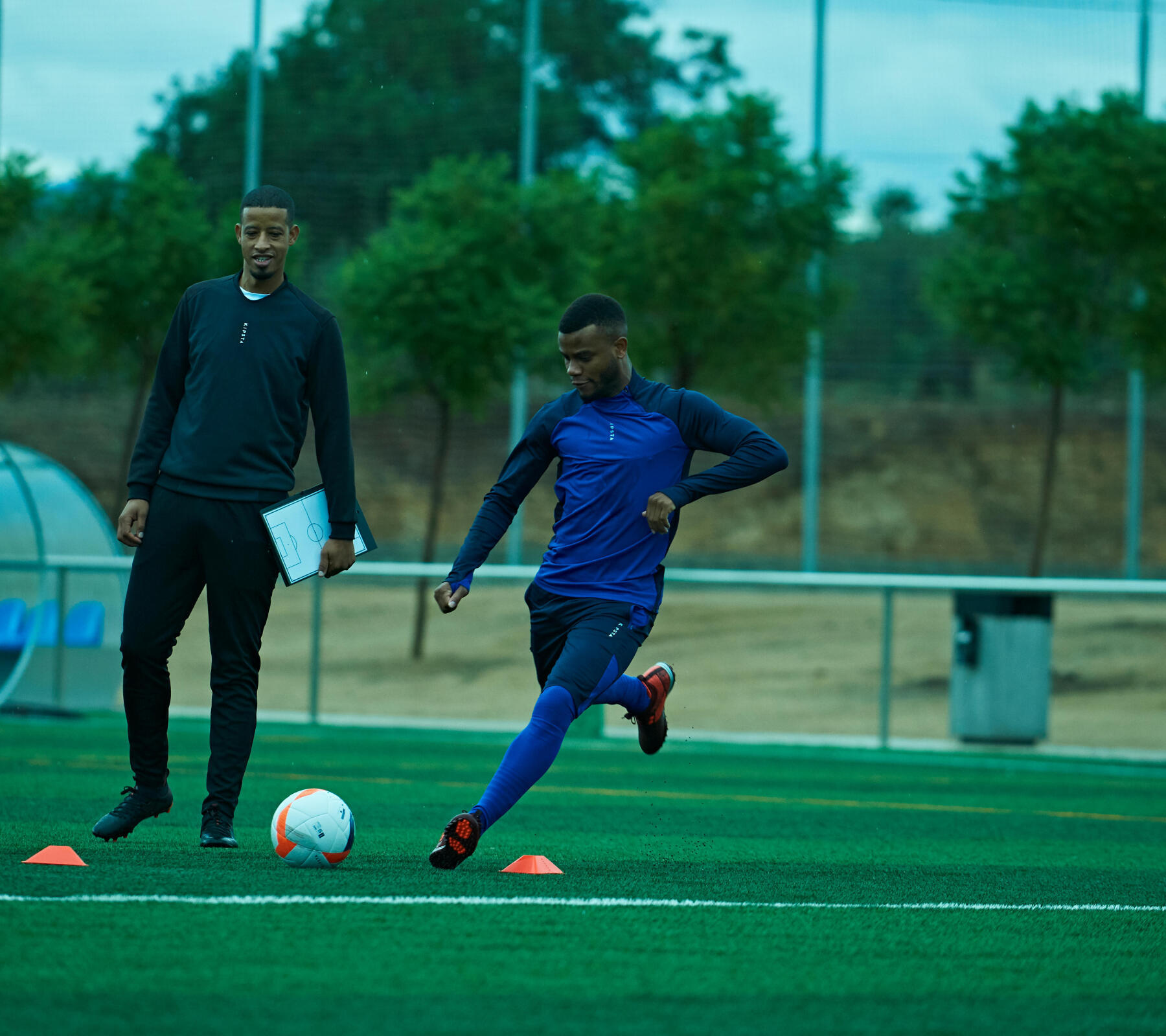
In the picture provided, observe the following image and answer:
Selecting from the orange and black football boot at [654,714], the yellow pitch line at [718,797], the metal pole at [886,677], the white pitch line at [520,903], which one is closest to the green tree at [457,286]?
the metal pole at [886,677]

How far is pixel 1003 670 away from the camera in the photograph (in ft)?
42.8

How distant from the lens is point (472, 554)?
5605mm

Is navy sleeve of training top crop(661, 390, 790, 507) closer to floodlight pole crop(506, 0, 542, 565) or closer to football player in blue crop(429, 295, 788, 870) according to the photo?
football player in blue crop(429, 295, 788, 870)

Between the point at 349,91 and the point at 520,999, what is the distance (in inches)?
1142

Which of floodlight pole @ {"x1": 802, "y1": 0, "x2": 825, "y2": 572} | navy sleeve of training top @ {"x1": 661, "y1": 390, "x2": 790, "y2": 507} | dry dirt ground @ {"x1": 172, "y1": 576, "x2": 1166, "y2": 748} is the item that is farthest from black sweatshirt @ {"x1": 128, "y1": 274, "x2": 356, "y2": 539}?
floodlight pole @ {"x1": 802, "y1": 0, "x2": 825, "y2": 572}

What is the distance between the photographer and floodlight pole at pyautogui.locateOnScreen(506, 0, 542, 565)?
2548cm

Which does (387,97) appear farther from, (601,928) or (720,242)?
(601,928)

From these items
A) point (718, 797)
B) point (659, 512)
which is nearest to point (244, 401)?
point (659, 512)

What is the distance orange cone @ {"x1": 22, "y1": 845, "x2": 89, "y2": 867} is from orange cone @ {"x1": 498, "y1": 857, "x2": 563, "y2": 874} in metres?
1.27

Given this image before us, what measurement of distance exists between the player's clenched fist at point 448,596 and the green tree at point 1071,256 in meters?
18.1

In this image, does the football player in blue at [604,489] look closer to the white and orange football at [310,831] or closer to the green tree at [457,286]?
the white and orange football at [310,831]

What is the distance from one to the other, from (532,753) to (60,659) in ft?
29.4

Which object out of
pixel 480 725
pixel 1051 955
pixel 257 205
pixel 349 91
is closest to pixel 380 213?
pixel 349 91

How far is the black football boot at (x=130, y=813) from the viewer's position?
5617mm
